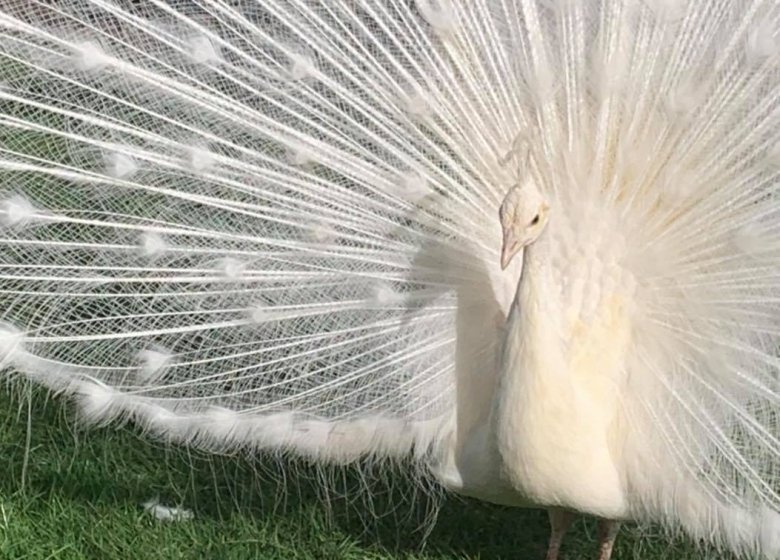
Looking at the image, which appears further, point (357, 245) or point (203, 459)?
point (203, 459)

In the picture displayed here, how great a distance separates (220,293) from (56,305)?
0.37 meters

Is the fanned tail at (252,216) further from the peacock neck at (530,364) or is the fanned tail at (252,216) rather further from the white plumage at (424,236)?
the peacock neck at (530,364)

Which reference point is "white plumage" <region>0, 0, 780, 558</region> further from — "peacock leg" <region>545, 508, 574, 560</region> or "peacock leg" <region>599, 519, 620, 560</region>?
"peacock leg" <region>599, 519, 620, 560</region>

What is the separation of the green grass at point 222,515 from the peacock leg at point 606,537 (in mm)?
235

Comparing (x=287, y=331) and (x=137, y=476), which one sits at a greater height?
(x=287, y=331)

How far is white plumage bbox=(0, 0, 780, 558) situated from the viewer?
7.83 ft

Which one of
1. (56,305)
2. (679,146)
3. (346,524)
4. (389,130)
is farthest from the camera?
(346,524)

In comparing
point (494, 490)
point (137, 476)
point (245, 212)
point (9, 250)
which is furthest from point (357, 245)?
point (137, 476)

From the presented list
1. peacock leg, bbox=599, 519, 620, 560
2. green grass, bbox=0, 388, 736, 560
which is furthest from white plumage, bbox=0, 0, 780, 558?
green grass, bbox=0, 388, 736, 560

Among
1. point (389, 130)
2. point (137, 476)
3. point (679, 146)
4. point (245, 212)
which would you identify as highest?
point (679, 146)

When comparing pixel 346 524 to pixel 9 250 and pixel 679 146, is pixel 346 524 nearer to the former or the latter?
pixel 9 250

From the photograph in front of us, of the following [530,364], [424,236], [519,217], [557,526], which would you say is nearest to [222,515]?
[557,526]

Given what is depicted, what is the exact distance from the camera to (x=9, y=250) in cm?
282

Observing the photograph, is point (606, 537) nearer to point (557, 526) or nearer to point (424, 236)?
point (557, 526)
